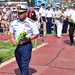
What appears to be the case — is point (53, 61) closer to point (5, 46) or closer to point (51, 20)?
point (5, 46)

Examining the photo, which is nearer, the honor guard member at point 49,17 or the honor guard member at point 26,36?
the honor guard member at point 26,36

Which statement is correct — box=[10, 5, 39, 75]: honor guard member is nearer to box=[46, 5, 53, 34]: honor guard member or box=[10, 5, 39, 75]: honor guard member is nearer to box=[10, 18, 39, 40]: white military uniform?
box=[10, 18, 39, 40]: white military uniform

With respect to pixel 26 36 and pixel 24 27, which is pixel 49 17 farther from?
pixel 26 36

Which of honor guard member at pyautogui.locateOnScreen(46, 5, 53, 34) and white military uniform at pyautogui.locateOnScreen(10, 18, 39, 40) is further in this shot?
honor guard member at pyautogui.locateOnScreen(46, 5, 53, 34)

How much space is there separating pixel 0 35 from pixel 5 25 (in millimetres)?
973

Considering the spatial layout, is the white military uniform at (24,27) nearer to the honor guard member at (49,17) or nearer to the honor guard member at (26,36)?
the honor guard member at (26,36)

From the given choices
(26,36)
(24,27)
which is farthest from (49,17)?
(26,36)

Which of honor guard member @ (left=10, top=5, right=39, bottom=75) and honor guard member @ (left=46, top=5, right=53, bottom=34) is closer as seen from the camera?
honor guard member @ (left=10, top=5, right=39, bottom=75)

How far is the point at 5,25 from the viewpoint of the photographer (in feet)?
56.1

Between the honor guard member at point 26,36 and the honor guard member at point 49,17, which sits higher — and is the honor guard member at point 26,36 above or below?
above

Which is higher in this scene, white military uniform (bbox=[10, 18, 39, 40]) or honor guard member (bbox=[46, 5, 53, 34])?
white military uniform (bbox=[10, 18, 39, 40])

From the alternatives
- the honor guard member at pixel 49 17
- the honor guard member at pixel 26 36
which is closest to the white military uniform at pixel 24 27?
the honor guard member at pixel 26 36

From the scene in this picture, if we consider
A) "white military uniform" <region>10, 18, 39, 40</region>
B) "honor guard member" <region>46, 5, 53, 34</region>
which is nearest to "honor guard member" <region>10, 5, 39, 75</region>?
"white military uniform" <region>10, 18, 39, 40</region>

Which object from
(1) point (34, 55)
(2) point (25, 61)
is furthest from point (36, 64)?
(2) point (25, 61)
